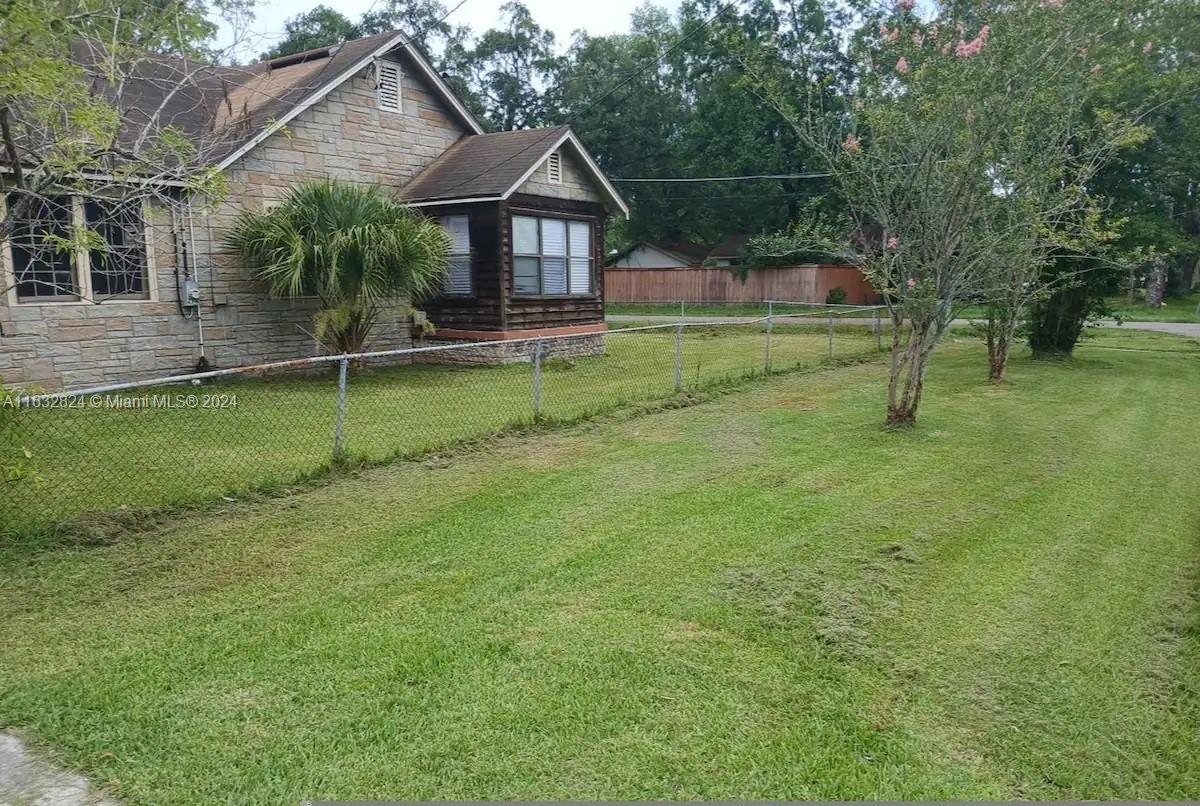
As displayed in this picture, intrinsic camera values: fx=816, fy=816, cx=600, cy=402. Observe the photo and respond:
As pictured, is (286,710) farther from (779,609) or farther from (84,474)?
(84,474)

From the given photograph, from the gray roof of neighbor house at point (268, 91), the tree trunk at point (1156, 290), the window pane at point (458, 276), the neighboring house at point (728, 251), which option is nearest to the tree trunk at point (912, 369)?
the gray roof of neighbor house at point (268, 91)

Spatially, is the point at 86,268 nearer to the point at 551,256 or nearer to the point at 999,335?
the point at 551,256

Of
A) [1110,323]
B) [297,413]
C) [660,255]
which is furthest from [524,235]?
[660,255]

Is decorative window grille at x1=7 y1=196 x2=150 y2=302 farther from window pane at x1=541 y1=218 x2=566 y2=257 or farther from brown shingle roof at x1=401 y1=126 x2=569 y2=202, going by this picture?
window pane at x1=541 y1=218 x2=566 y2=257

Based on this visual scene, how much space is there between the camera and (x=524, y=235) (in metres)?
14.0

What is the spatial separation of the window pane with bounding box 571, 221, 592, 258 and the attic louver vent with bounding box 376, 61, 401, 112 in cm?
366

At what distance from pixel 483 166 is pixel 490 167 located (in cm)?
21

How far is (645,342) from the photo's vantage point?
1859 centimetres

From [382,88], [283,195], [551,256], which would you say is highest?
[382,88]

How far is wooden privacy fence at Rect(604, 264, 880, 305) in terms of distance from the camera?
111 feet

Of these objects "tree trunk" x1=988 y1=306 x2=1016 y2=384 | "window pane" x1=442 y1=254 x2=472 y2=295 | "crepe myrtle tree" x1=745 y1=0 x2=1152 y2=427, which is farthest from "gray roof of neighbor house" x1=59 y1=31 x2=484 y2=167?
"tree trunk" x1=988 y1=306 x2=1016 y2=384

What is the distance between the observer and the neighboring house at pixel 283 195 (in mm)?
10000

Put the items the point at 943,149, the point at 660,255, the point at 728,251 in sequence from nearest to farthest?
the point at 943,149
the point at 728,251
the point at 660,255

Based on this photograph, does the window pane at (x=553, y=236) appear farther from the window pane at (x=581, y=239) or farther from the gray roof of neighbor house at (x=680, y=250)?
the gray roof of neighbor house at (x=680, y=250)
